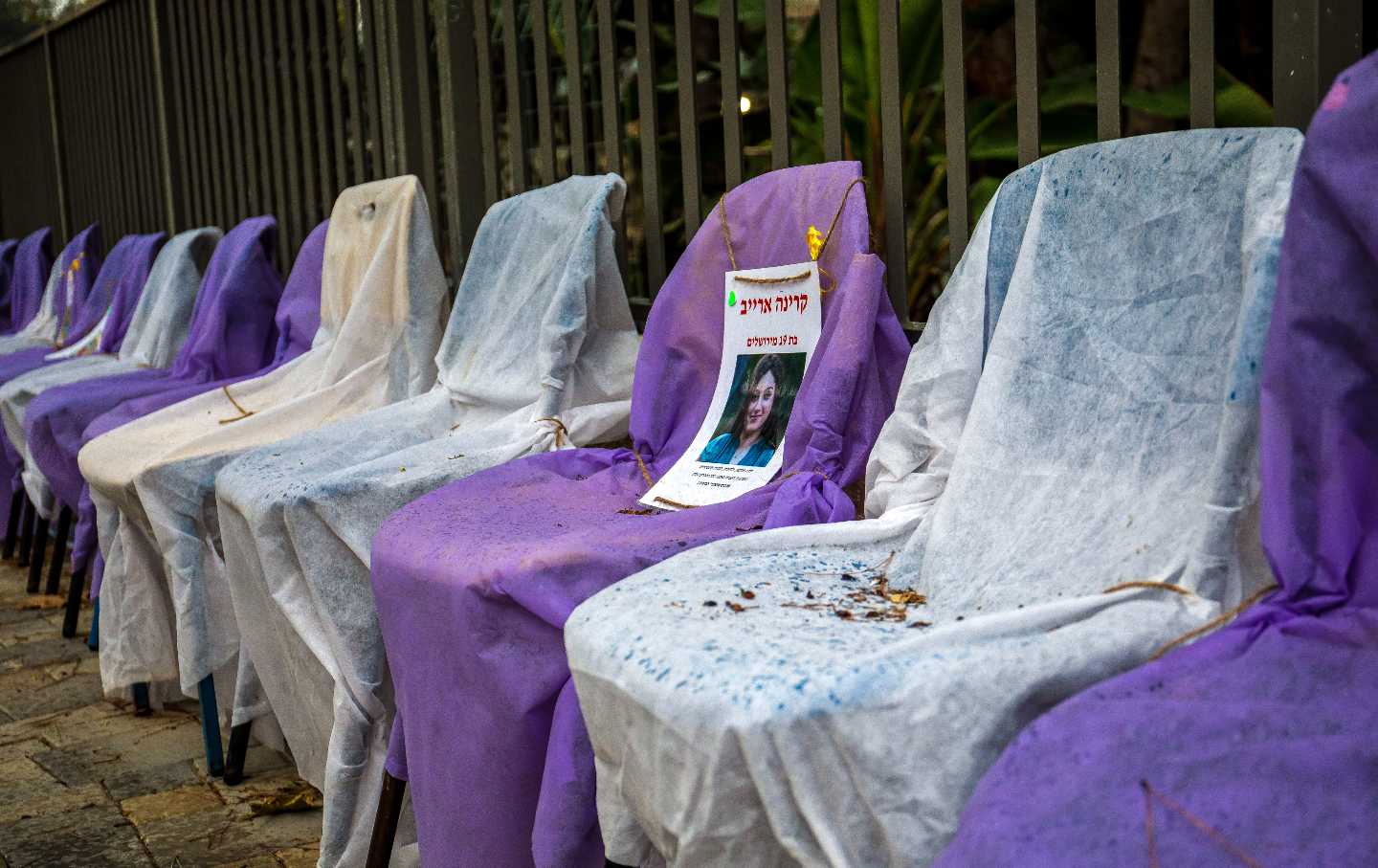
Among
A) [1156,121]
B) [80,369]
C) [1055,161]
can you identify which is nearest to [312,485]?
[1055,161]

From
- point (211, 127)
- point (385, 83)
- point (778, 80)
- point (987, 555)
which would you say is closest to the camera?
point (987, 555)

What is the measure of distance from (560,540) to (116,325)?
3537 millimetres

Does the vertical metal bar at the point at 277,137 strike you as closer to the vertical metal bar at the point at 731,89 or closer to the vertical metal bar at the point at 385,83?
the vertical metal bar at the point at 385,83

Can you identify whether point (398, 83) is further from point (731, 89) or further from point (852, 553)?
point (852, 553)

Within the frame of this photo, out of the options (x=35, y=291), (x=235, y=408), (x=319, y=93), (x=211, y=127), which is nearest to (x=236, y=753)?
(x=235, y=408)

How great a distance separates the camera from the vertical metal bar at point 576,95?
295 cm

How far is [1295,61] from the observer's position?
5.16 ft

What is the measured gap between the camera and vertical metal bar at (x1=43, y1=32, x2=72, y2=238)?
6.70m

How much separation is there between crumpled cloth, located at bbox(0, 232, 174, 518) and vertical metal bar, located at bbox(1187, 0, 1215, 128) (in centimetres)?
327

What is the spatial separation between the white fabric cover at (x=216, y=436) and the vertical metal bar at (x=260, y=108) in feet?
5.12

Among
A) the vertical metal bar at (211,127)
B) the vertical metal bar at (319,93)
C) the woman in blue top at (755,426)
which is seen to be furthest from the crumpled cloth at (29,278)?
the woman in blue top at (755,426)

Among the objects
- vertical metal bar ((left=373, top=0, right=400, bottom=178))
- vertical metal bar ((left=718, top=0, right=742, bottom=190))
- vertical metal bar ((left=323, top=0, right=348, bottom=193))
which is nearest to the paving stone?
vertical metal bar ((left=718, top=0, right=742, bottom=190))

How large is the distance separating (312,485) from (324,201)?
2473mm

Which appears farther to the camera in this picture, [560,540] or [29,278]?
[29,278]
